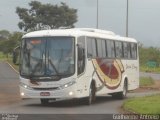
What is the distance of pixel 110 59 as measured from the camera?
27141mm

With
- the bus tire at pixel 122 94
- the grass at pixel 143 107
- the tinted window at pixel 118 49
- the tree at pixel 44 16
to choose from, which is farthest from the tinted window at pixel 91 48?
the tree at pixel 44 16

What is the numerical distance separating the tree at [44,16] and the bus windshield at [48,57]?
6711 centimetres

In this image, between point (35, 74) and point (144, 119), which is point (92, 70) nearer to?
point (35, 74)

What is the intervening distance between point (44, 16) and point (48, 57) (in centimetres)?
7002

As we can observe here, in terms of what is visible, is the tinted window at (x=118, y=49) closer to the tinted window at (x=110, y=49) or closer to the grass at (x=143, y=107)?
the tinted window at (x=110, y=49)

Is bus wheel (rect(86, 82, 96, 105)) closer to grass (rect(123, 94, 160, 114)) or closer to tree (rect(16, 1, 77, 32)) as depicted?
grass (rect(123, 94, 160, 114))

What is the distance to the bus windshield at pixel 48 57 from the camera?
23.0 metres

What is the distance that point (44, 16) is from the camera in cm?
9275

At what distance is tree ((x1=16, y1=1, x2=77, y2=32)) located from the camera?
300ft

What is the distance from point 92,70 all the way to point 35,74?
274cm

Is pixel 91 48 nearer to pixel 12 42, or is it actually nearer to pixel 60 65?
pixel 60 65

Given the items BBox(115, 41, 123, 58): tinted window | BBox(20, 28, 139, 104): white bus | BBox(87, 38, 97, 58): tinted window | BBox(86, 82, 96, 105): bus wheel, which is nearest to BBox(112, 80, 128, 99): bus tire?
BBox(115, 41, 123, 58): tinted window

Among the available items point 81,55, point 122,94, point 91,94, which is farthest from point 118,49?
point 81,55

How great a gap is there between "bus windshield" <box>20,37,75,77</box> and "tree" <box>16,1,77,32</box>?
67.1 metres
